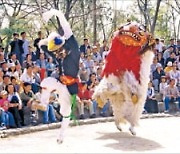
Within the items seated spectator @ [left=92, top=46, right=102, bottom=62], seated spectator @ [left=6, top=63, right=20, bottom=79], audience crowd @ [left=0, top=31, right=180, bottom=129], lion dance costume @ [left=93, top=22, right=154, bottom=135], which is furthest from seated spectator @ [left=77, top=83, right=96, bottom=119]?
lion dance costume @ [left=93, top=22, right=154, bottom=135]

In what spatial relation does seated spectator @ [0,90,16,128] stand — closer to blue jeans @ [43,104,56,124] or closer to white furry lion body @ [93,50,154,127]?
blue jeans @ [43,104,56,124]

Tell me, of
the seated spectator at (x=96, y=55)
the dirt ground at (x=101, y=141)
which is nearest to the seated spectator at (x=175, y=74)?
the seated spectator at (x=96, y=55)

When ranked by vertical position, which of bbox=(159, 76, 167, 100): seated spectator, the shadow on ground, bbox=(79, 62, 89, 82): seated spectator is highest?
bbox=(79, 62, 89, 82): seated spectator

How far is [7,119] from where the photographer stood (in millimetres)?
10820

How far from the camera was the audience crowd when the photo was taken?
36.8 feet

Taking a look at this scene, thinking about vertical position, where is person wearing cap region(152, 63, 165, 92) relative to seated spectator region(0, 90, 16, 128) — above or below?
above

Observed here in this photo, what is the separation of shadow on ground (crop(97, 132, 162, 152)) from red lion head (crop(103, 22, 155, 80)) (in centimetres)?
124

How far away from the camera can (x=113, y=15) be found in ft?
102

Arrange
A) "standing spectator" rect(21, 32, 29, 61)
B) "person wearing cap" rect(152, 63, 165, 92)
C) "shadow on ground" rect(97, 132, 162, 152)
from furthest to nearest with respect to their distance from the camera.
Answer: "person wearing cap" rect(152, 63, 165, 92) → "standing spectator" rect(21, 32, 29, 61) → "shadow on ground" rect(97, 132, 162, 152)

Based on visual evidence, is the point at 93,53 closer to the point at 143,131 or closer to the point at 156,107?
the point at 156,107

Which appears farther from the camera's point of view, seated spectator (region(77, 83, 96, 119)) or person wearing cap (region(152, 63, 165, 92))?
person wearing cap (region(152, 63, 165, 92))

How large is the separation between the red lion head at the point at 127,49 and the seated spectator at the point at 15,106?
8.09 feet

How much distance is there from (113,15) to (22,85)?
64.5 feet

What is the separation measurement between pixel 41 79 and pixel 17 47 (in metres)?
1.33
